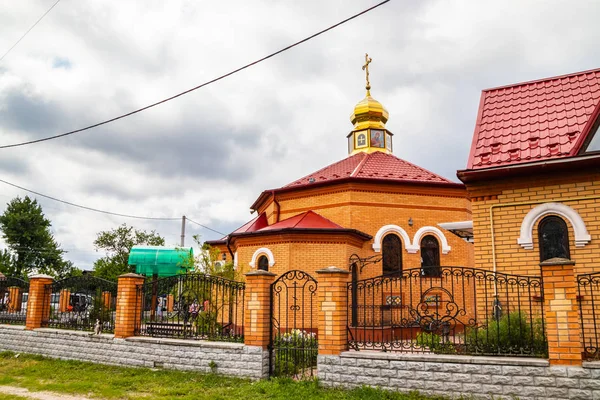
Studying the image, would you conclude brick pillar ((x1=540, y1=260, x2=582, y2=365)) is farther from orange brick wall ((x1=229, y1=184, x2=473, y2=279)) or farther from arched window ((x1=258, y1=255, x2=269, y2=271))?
arched window ((x1=258, y1=255, x2=269, y2=271))

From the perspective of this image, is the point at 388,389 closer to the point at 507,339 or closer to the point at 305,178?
the point at 507,339

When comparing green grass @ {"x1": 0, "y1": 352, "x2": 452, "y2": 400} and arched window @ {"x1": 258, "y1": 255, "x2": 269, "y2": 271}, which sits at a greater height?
arched window @ {"x1": 258, "y1": 255, "x2": 269, "y2": 271}

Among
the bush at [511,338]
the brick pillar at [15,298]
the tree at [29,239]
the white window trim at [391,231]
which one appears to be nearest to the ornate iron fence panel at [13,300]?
the brick pillar at [15,298]

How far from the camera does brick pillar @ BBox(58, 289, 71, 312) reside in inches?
455

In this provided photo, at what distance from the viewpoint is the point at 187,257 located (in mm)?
11469

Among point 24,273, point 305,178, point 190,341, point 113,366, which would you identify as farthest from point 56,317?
point 24,273

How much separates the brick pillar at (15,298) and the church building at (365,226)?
591 centimetres

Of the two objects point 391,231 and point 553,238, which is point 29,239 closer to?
point 391,231

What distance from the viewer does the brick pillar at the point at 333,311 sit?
708 centimetres

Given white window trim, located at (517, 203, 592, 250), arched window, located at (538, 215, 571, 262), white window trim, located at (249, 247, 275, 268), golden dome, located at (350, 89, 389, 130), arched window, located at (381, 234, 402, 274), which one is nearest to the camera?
white window trim, located at (517, 203, 592, 250)

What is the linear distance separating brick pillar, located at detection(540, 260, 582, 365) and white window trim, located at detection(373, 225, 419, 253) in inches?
312

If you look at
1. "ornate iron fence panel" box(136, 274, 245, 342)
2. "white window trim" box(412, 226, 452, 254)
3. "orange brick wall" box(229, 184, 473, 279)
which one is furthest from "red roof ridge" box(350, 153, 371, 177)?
"ornate iron fence panel" box(136, 274, 245, 342)

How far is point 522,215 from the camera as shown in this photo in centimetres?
767

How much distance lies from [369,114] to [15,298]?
13813mm
